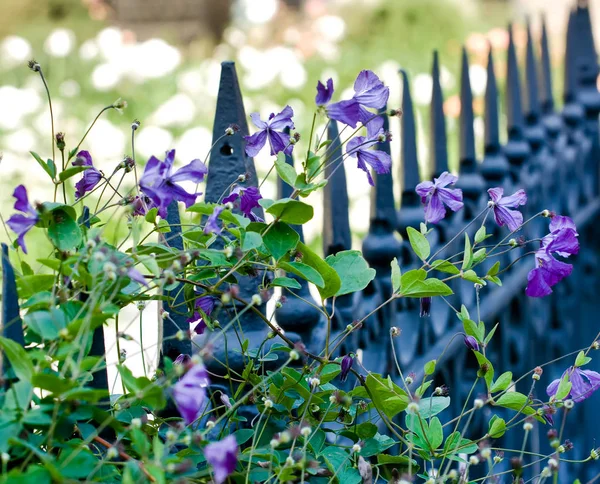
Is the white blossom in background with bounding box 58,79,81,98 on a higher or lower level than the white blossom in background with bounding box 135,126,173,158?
higher

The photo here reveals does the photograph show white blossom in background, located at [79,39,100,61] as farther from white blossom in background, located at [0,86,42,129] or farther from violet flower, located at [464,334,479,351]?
violet flower, located at [464,334,479,351]

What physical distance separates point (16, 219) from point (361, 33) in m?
7.75

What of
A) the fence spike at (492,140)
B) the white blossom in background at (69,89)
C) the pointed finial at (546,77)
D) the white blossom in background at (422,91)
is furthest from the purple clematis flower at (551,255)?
the white blossom in background at (69,89)

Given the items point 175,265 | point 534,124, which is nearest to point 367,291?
point 175,265

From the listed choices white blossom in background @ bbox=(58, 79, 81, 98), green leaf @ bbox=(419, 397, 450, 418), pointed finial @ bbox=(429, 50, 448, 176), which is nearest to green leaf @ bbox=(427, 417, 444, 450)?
green leaf @ bbox=(419, 397, 450, 418)

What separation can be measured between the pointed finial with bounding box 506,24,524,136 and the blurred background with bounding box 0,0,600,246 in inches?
32.9

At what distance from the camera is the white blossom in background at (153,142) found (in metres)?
4.00

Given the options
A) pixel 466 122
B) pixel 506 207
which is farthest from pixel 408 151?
pixel 506 207

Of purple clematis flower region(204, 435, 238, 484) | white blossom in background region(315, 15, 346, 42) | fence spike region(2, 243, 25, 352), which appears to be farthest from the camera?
white blossom in background region(315, 15, 346, 42)

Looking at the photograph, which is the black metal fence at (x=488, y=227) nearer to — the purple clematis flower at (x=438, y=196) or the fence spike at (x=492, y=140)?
the fence spike at (x=492, y=140)

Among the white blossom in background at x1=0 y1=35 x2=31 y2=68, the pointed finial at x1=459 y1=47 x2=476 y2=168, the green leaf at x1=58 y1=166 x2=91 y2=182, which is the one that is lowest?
the green leaf at x1=58 y1=166 x2=91 y2=182

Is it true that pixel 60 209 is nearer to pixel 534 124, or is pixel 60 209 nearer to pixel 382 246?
pixel 382 246

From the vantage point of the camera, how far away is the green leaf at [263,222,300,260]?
34.8 inches

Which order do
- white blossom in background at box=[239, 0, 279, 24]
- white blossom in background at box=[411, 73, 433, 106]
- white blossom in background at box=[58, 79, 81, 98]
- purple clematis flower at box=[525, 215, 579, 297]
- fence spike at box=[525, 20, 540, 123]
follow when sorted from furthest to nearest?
white blossom in background at box=[239, 0, 279, 24]
white blossom in background at box=[58, 79, 81, 98]
white blossom in background at box=[411, 73, 433, 106]
fence spike at box=[525, 20, 540, 123]
purple clematis flower at box=[525, 215, 579, 297]
